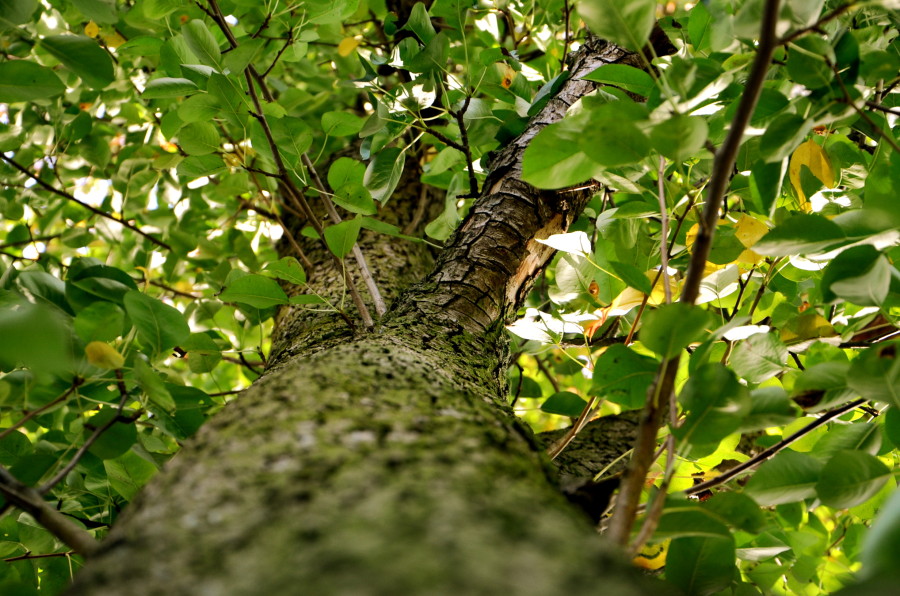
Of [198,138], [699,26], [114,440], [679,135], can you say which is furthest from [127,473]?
[699,26]

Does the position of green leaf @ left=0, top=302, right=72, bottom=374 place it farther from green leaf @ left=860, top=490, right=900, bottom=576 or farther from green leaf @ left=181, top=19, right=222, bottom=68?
green leaf @ left=181, top=19, right=222, bottom=68

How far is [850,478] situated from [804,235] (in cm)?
28

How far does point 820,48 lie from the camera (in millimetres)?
647

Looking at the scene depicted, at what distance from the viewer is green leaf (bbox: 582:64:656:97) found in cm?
81

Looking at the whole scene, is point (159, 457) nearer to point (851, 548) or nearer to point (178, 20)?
point (178, 20)

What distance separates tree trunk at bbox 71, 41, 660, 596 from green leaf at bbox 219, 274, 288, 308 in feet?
0.89

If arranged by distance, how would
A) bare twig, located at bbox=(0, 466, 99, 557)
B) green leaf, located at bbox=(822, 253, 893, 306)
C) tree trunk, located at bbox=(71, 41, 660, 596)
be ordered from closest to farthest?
tree trunk, located at bbox=(71, 41, 660, 596), bare twig, located at bbox=(0, 466, 99, 557), green leaf, located at bbox=(822, 253, 893, 306)

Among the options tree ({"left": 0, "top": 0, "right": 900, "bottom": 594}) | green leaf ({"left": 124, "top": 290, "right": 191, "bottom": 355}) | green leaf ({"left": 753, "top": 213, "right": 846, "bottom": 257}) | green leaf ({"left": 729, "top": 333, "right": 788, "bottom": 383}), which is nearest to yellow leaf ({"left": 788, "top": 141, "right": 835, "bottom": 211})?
tree ({"left": 0, "top": 0, "right": 900, "bottom": 594})

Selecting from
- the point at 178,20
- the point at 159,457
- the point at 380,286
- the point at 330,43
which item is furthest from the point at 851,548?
the point at 330,43

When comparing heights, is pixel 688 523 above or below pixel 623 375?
below

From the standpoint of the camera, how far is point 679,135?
591 mm

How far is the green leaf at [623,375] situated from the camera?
0.67m

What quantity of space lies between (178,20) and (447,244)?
3.34 ft

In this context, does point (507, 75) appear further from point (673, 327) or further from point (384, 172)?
point (673, 327)
